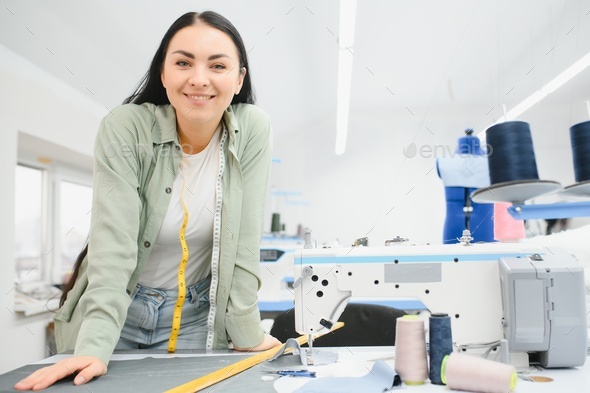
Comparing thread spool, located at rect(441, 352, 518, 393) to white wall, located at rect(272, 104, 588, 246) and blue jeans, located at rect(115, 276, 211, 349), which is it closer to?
blue jeans, located at rect(115, 276, 211, 349)

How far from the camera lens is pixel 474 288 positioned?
1139 millimetres

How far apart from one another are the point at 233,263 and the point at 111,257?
30cm

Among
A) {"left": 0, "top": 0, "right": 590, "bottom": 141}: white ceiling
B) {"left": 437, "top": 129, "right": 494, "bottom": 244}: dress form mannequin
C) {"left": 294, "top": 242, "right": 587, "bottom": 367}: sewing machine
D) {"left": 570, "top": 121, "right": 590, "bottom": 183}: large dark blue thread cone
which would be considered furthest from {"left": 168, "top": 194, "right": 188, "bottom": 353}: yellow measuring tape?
{"left": 0, "top": 0, "right": 590, "bottom": 141}: white ceiling

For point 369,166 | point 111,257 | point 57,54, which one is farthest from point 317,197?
point 111,257

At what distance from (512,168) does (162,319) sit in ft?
3.21

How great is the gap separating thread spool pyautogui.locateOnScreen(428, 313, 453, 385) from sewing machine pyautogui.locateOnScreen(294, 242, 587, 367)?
0.53 ft

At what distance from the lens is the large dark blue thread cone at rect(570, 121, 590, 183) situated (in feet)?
4.11

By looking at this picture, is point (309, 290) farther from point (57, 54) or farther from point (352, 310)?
point (57, 54)

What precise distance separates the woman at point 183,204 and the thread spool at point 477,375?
54cm

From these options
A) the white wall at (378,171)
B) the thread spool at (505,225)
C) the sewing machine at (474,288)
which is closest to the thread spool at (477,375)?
the sewing machine at (474,288)

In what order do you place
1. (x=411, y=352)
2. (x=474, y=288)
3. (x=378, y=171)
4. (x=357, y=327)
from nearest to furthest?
(x=411, y=352) → (x=474, y=288) → (x=357, y=327) → (x=378, y=171)

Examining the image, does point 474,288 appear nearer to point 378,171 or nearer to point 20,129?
point 20,129

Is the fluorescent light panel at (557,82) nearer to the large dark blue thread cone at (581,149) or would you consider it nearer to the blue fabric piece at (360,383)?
the large dark blue thread cone at (581,149)

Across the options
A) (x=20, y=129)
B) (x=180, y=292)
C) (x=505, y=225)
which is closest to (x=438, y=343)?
(x=180, y=292)
